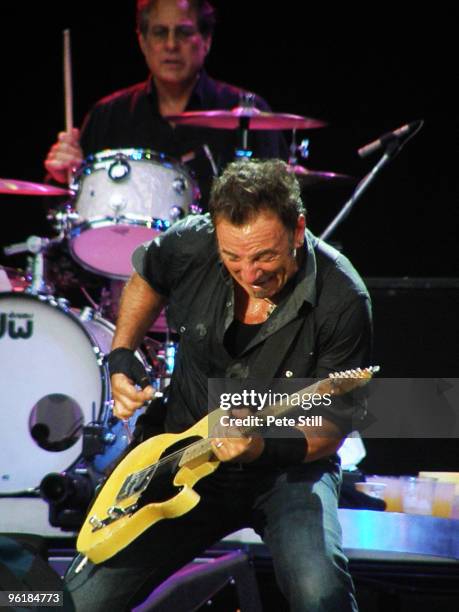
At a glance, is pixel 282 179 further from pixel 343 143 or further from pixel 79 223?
pixel 343 143

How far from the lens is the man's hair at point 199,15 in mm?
5727

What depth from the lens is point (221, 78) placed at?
6531 mm

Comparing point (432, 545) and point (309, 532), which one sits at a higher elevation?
point (309, 532)

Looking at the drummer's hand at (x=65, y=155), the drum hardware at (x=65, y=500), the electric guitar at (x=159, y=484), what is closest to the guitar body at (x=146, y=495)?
the electric guitar at (x=159, y=484)

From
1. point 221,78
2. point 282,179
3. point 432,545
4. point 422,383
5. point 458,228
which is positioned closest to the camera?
point 282,179

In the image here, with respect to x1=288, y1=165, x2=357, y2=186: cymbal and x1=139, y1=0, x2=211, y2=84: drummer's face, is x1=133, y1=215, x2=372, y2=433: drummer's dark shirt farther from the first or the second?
x1=139, y1=0, x2=211, y2=84: drummer's face

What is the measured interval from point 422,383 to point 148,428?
6.69 feet

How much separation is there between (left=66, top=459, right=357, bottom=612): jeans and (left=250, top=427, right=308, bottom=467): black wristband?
0.40ft

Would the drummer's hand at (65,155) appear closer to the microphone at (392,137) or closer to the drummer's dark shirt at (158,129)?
the drummer's dark shirt at (158,129)

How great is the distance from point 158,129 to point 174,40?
53 centimetres

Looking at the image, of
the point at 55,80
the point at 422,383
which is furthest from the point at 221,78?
the point at 422,383

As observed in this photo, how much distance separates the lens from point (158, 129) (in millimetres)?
5930

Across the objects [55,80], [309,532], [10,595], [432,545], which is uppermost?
[55,80]

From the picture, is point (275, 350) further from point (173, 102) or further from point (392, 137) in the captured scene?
point (173, 102)
